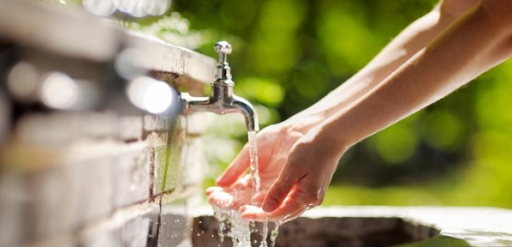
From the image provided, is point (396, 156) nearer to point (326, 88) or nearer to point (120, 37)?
point (326, 88)

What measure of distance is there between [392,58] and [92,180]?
122 cm

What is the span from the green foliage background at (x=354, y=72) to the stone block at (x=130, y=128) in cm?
523

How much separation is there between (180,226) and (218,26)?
525cm

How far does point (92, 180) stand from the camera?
1.36 metres

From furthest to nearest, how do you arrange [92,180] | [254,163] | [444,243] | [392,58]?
[392,58] < [254,163] < [444,243] < [92,180]

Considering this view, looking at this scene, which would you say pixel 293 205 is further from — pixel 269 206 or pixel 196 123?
pixel 196 123

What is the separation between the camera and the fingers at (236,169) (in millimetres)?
2236

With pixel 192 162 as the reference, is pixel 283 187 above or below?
below

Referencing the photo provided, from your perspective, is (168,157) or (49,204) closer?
(49,204)

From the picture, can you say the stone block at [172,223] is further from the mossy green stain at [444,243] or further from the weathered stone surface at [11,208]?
the weathered stone surface at [11,208]

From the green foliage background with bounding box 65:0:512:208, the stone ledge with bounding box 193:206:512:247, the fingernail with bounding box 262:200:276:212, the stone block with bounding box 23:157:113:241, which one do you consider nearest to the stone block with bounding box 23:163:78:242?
the stone block with bounding box 23:157:113:241

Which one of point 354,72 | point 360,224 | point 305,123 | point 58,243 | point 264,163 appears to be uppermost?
point 354,72

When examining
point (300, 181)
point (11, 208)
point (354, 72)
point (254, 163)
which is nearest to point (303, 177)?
point (300, 181)

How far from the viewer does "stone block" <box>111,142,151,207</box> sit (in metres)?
1.57
